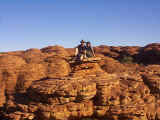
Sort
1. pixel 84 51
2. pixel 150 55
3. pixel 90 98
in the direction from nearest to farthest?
pixel 90 98, pixel 84 51, pixel 150 55

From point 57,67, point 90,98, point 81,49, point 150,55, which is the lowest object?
point 90,98

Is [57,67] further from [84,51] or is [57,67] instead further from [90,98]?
[90,98]

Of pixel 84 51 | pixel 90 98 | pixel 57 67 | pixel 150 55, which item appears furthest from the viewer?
pixel 150 55

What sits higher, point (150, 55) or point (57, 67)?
point (150, 55)

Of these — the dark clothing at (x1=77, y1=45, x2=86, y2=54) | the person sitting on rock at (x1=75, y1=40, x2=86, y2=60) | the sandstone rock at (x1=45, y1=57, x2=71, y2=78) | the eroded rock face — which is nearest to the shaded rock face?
the person sitting on rock at (x1=75, y1=40, x2=86, y2=60)

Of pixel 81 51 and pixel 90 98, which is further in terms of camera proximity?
pixel 81 51

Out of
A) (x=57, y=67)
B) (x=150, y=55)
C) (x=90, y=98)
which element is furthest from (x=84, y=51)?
(x=150, y=55)

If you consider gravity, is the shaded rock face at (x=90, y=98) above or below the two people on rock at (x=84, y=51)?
below

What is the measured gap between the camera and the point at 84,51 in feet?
48.8

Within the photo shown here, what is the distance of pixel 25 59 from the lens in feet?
84.0

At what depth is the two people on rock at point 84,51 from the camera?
14797mm

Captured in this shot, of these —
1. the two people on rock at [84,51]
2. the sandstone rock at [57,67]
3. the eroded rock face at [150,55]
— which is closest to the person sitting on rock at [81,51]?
the two people on rock at [84,51]

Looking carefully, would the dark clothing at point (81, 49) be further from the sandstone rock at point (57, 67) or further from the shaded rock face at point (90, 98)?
the sandstone rock at point (57, 67)

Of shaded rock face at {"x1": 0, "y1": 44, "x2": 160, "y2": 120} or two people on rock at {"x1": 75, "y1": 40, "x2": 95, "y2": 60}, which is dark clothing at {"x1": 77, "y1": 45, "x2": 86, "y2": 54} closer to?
two people on rock at {"x1": 75, "y1": 40, "x2": 95, "y2": 60}
